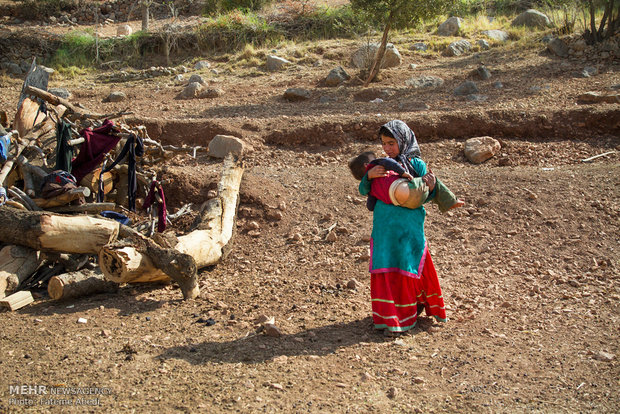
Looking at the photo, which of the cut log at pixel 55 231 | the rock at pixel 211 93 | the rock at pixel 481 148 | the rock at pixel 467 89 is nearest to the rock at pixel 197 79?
the rock at pixel 211 93

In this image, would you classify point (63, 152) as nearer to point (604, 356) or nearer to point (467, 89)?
point (604, 356)

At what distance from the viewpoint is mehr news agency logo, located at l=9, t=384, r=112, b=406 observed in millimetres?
2613

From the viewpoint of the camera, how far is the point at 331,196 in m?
5.77

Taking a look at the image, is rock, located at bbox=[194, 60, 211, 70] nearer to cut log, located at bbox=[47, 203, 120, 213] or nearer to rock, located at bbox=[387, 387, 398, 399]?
cut log, located at bbox=[47, 203, 120, 213]

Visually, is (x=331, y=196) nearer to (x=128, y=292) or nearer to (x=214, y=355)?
(x=128, y=292)

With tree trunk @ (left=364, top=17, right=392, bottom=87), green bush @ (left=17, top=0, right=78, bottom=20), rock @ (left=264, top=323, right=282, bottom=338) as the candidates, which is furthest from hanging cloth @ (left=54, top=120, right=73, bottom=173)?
green bush @ (left=17, top=0, right=78, bottom=20)

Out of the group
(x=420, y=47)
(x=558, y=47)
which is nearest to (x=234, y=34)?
(x=420, y=47)

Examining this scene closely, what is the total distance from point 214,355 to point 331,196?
114 inches

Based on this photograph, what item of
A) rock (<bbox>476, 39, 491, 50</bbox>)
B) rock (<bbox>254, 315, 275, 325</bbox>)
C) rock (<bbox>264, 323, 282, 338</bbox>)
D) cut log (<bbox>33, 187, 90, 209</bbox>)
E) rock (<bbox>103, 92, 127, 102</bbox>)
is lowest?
rock (<bbox>103, 92, 127, 102</bbox>)

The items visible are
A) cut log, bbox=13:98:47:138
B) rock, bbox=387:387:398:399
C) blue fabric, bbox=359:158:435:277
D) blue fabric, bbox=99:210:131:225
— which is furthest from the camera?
cut log, bbox=13:98:47:138

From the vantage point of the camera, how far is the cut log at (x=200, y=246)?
376 cm

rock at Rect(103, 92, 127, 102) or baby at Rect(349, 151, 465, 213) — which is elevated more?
baby at Rect(349, 151, 465, 213)

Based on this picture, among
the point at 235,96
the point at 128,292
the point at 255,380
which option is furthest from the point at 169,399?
the point at 235,96

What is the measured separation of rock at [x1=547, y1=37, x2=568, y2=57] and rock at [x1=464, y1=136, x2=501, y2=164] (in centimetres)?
551
